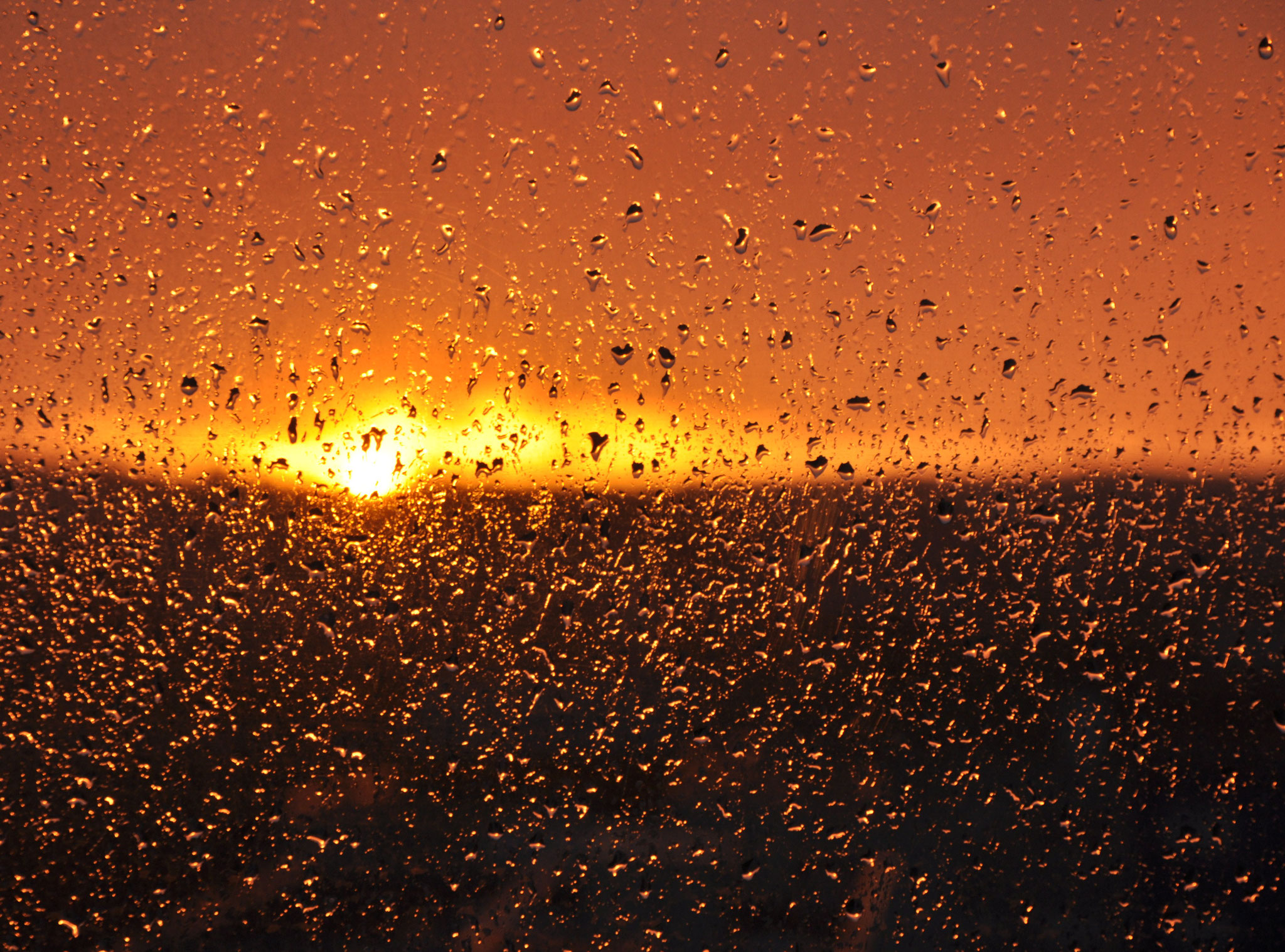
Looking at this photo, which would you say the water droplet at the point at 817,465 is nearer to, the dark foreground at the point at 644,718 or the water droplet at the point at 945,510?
the dark foreground at the point at 644,718

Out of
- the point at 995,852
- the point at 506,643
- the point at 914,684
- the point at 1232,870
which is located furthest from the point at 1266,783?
the point at 506,643

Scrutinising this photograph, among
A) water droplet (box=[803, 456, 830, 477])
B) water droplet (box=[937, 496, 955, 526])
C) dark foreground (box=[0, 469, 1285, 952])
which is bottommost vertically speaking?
dark foreground (box=[0, 469, 1285, 952])

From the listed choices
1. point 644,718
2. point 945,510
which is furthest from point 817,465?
point 644,718

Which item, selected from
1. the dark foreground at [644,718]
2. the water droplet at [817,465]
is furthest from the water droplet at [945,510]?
the water droplet at [817,465]

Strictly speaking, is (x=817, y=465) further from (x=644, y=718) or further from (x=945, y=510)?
(x=644, y=718)

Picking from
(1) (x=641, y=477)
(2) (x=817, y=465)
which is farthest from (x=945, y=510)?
(1) (x=641, y=477)

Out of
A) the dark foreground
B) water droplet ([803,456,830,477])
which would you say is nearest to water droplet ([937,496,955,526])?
the dark foreground

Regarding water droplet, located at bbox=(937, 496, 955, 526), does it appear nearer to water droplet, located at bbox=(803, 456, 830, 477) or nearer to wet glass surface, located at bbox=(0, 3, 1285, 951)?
wet glass surface, located at bbox=(0, 3, 1285, 951)

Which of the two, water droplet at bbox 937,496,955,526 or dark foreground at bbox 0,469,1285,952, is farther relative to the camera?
water droplet at bbox 937,496,955,526

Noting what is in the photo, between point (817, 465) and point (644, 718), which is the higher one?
point (817, 465)
